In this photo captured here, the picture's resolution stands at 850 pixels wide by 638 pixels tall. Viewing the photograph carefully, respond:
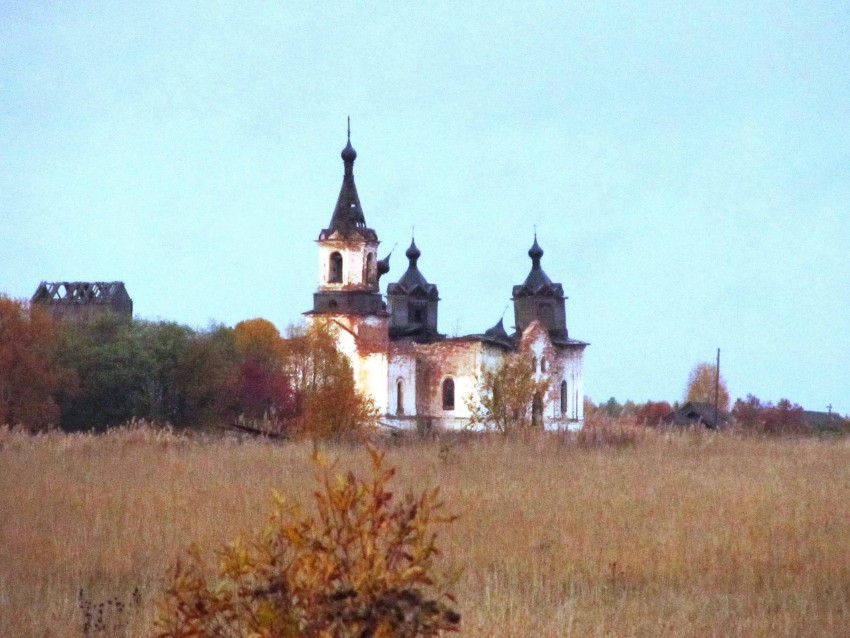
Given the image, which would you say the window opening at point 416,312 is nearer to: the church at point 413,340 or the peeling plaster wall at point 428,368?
the church at point 413,340

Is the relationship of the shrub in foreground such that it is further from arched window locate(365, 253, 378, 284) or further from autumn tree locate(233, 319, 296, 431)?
arched window locate(365, 253, 378, 284)

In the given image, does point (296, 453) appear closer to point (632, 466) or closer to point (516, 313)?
point (632, 466)

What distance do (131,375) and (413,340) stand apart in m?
14.2

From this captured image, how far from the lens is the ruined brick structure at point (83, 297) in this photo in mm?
85062

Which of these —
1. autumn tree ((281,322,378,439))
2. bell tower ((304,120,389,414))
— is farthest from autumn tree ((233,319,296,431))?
bell tower ((304,120,389,414))

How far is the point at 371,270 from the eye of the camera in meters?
60.9

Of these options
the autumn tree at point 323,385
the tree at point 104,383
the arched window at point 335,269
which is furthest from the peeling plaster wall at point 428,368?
the tree at point 104,383

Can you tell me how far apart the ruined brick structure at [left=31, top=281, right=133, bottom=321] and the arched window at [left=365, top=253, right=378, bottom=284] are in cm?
2894

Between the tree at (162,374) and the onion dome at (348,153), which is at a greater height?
the onion dome at (348,153)

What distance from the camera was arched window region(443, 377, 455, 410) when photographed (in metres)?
62.4

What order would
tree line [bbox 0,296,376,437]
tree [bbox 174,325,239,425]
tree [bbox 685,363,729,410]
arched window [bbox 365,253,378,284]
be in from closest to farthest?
tree line [bbox 0,296,376,437] < tree [bbox 174,325,239,425] < arched window [bbox 365,253,378,284] < tree [bbox 685,363,729,410]

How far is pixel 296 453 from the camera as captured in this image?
2062 centimetres

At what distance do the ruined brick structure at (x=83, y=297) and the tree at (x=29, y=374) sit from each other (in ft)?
91.4

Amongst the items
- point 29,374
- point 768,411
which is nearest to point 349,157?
point 29,374
